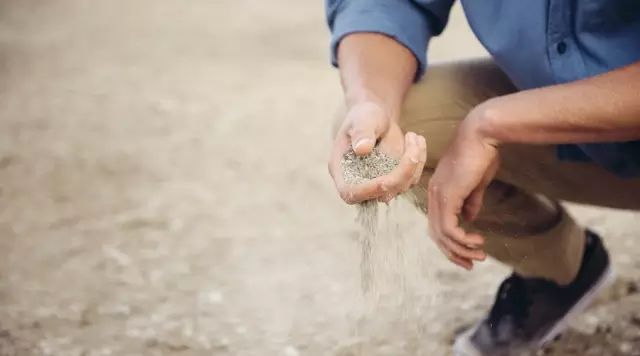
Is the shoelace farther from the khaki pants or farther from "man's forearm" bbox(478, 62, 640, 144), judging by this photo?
"man's forearm" bbox(478, 62, 640, 144)

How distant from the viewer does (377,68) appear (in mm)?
906

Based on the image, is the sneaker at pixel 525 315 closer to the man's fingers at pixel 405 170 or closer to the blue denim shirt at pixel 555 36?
the blue denim shirt at pixel 555 36

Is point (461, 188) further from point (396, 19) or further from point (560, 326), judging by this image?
point (560, 326)

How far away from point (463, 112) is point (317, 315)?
36 centimetres

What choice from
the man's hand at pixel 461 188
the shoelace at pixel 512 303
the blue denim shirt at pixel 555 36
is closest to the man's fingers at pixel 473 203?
the man's hand at pixel 461 188

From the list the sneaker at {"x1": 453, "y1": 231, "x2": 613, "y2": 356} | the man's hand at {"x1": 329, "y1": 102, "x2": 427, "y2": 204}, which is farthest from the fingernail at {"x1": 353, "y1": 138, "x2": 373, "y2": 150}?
the sneaker at {"x1": 453, "y1": 231, "x2": 613, "y2": 356}

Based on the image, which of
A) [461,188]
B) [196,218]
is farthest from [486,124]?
[196,218]

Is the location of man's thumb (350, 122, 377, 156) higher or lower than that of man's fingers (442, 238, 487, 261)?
higher

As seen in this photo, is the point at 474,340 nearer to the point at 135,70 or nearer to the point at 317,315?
the point at 317,315

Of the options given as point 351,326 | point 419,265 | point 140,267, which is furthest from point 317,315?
point 140,267

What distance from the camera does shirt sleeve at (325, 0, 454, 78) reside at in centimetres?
93

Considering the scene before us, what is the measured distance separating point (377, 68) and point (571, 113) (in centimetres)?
23

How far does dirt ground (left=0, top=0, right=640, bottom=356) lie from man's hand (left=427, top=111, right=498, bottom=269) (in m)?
0.27

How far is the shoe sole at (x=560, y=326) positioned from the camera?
3.44 feet
